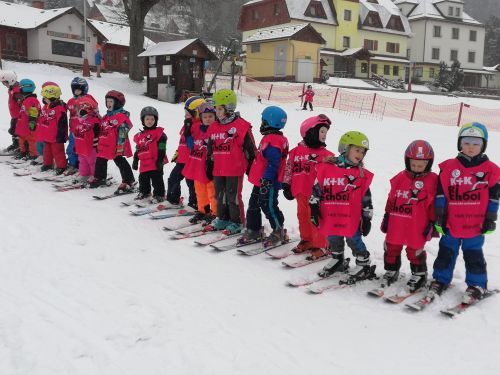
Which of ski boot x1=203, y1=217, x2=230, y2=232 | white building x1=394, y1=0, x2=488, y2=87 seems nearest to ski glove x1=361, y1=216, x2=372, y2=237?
ski boot x1=203, y1=217, x2=230, y2=232

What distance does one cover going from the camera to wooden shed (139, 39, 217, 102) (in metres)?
23.9

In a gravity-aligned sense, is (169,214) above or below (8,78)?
below

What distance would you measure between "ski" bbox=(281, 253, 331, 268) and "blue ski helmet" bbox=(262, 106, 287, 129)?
163 centimetres

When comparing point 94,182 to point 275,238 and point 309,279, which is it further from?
point 309,279

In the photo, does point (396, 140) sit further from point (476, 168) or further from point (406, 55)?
point (406, 55)

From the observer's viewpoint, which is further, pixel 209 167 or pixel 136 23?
pixel 136 23

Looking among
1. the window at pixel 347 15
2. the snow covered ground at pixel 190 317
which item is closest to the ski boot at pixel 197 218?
the snow covered ground at pixel 190 317

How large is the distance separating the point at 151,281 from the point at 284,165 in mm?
2184

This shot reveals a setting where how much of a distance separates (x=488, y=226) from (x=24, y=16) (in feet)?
118

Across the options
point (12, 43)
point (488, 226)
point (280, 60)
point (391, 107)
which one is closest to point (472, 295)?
point (488, 226)

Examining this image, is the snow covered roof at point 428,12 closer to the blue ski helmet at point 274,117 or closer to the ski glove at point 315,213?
the blue ski helmet at point 274,117

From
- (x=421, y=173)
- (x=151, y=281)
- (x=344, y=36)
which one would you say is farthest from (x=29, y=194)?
(x=344, y=36)

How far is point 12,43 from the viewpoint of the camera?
104 feet

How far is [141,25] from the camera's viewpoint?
26.9 meters
